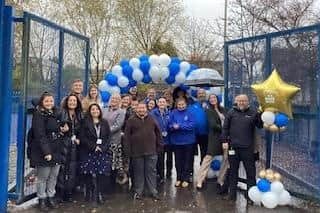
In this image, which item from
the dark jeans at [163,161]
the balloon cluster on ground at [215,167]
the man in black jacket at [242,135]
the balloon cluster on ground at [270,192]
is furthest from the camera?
the dark jeans at [163,161]

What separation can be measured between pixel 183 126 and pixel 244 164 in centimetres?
140

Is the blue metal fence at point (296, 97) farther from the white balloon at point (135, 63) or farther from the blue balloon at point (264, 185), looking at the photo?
the white balloon at point (135, 63)

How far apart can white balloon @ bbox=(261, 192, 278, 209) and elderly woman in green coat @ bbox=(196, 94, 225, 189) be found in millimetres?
1719

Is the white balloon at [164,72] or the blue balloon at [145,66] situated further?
the blue balloon at [145,66]

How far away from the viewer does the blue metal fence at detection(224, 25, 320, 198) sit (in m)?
6.64

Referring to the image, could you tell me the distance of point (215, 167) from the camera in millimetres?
8641

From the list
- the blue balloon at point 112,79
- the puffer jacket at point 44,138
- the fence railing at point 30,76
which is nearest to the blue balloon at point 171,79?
the blue balloon at point 112,79

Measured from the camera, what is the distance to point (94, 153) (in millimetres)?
7180

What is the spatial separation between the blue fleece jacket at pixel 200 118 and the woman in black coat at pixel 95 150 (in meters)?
1.79

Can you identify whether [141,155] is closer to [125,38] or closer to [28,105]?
[28,105]

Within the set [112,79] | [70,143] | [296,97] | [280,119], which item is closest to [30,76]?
[70,143]

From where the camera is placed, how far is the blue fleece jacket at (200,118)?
8.34m

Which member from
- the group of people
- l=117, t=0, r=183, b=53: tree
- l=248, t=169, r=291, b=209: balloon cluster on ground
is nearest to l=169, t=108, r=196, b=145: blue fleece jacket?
the group of people

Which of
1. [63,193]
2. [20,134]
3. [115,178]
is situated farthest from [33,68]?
[115,178]
